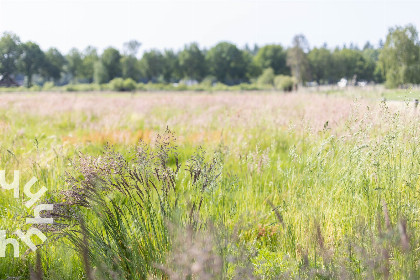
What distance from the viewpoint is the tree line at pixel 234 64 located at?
40094 mm

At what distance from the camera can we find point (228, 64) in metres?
83.6

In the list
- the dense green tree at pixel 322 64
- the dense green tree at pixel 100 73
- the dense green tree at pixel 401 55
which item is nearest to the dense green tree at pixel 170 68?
the dense green tree at pixel 100 73

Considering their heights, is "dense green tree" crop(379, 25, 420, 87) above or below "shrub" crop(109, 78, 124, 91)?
above

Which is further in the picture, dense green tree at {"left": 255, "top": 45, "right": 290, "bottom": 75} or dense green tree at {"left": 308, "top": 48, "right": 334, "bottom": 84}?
dense green tree at {"left": 255, "top": 45, "right": 290, "bottom": 75}

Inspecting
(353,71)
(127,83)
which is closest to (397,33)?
(127,83)

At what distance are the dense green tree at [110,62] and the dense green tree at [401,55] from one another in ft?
151

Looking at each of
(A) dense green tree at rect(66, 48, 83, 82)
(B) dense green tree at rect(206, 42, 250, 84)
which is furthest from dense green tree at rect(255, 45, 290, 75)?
(A) dense green tree at rect(66, 48, 83, 82)

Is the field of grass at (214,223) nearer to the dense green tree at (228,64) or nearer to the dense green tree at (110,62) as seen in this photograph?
the dense green tree at (110,62)

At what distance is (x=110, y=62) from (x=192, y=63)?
723 inches

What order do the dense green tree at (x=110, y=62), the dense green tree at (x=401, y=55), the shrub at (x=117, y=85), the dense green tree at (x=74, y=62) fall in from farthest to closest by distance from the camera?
the dense green tree at (x=74, y=62) < the dense green tree at (x=110, y=62) < the dense green tree at (x=401, y=55) < the shrub at (x=117, y=85)

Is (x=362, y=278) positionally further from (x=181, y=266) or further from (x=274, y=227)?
(x=274, y=227)

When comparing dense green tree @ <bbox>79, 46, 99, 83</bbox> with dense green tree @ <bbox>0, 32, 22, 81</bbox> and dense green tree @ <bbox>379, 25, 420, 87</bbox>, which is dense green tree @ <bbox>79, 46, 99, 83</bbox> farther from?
dense green tree @ <bbox>0, 32, 22, 81</bbox>

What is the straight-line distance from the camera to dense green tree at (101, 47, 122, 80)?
214 ft

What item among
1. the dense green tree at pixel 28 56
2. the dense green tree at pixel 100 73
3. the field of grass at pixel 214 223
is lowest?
the field of grass at pixel 214 223
